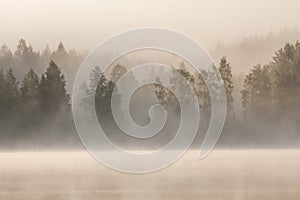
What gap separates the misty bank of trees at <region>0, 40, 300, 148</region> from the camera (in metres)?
6.51

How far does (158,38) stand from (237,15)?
69 centimetres

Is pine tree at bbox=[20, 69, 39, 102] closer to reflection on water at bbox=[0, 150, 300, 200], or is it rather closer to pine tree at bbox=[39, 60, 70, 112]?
pine tree at bbox=[39, 60, 70, 112]

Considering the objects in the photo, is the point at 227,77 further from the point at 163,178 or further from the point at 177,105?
the point at 163,178

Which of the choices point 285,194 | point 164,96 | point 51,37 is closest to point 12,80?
point 51,37

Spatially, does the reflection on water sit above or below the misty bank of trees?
below

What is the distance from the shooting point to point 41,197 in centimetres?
564

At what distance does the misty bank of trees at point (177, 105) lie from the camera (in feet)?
21.4

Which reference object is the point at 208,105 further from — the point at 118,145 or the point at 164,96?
the point at 118,145

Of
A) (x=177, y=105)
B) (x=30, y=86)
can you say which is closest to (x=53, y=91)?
(x=30, y=86)

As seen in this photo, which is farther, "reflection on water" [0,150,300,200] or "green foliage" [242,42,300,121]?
"green foliage" [242,42,300,121]

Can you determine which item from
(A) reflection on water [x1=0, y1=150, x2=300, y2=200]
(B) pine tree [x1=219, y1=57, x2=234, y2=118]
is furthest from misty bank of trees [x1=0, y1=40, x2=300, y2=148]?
(A) reflection on water [x1=0, y1=150, x2=300, y2=200]

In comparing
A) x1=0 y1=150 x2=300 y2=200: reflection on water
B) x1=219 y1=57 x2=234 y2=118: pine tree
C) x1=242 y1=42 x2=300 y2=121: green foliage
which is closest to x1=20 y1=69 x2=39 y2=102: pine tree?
x1=0 y1=150 x2=300 y2=200: reflection on water

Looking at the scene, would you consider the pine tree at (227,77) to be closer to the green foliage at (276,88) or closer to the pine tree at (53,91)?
the green foliage at (276,88)

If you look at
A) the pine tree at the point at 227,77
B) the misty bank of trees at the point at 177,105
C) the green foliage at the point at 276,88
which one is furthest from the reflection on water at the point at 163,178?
the pine tree at the point at 227,77
